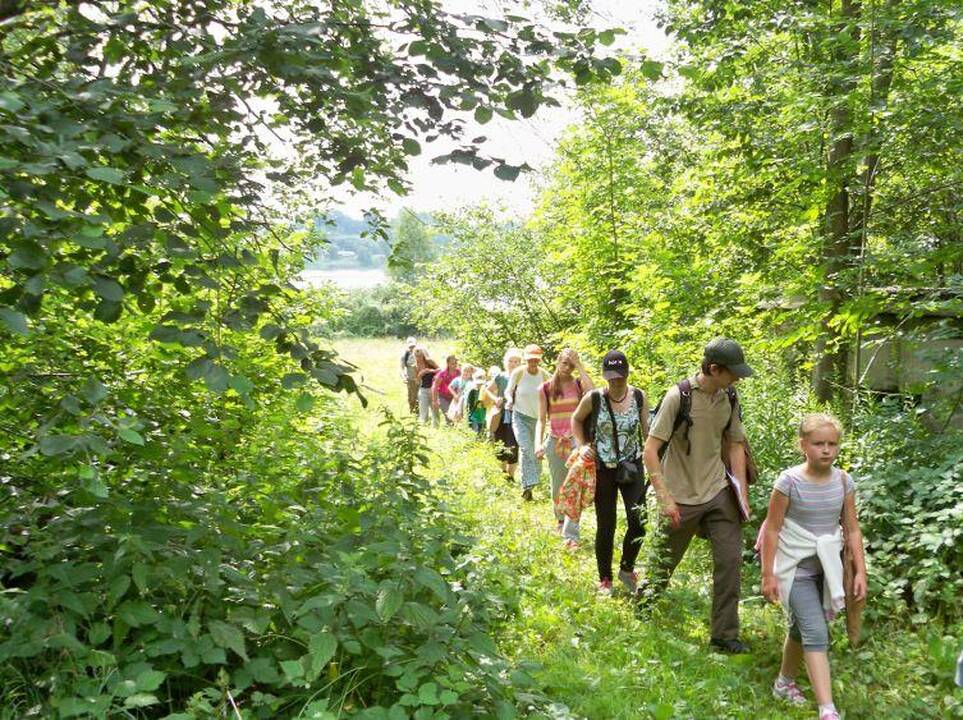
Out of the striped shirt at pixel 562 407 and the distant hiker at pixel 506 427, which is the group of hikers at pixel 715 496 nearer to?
the striped shirt at pixel 562 407

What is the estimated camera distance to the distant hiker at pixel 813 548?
15.8 feet

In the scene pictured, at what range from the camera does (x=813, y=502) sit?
16.0 ft

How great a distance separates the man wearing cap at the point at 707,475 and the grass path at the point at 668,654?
38cm

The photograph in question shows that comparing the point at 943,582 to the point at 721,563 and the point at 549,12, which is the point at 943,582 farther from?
the point at 549,12

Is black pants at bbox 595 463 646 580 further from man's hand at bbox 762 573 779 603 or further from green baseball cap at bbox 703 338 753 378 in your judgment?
man's hand at bbox 762 573 779 603

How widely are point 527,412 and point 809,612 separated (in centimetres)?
571

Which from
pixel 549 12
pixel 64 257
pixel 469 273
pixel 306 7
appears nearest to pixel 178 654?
pixel 64 257

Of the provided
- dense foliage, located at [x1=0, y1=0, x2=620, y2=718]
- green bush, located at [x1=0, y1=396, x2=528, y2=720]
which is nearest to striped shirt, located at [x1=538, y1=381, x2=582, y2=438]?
dense foliage, located at [x1=0, y1=0, x2=620, y2=718]

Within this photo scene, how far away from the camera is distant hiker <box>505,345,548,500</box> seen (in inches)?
410

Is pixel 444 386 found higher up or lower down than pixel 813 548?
lower down

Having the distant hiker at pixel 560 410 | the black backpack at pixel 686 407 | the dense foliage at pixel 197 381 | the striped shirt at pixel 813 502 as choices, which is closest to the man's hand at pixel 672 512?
the black backpack at pixel 686 407

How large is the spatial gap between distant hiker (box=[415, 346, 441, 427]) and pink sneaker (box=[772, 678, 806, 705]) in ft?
38.6

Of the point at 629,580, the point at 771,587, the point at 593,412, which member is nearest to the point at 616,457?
the point at 593,412

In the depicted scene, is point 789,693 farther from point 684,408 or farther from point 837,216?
Answer: point 837,216
